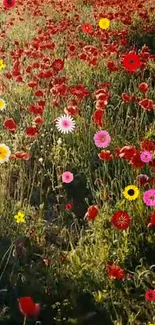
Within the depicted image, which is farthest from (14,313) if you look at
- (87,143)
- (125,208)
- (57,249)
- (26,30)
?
(26,30)

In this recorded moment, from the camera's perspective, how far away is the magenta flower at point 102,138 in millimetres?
3534

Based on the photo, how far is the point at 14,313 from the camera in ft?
8.95

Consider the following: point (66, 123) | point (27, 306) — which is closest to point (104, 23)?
point (66, 123)

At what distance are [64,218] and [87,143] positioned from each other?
808 millimetres

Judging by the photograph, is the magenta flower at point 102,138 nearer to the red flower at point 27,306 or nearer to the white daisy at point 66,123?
the white daisy at point 66,123

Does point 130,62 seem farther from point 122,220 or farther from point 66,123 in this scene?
point 122,220

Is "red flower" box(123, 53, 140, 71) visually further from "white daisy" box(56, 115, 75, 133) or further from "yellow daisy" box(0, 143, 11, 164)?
"yellow daisy" box(0, 143, 11, 164)

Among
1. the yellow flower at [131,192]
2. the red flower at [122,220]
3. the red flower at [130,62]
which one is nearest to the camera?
the red flower at [122,220]

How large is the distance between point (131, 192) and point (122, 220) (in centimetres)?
25

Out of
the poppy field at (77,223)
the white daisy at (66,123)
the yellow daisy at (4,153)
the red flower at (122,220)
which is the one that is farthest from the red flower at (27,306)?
the white daisy at (66,123)

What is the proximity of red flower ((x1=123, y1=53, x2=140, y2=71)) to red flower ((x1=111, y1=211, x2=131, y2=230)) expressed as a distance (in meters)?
1.83

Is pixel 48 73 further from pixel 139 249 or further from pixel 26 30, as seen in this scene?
pixel 26 30

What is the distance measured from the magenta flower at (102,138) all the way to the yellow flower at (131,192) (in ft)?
1.82

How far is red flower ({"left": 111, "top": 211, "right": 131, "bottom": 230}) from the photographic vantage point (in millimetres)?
2822
